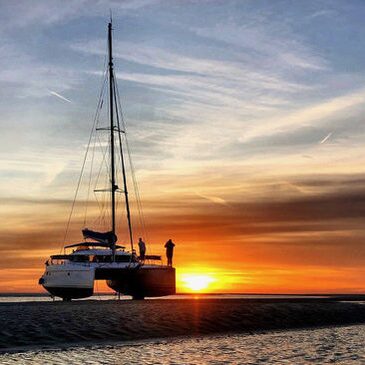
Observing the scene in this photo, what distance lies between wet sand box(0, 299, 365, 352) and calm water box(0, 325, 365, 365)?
2206 millimetres

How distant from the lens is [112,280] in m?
60.6

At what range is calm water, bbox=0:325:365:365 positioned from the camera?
25.8 m

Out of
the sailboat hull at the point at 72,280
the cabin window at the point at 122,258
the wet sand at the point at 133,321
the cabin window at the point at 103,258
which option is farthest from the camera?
the cabin window at the point at 122,258

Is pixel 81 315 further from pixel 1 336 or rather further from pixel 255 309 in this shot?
pixel 255 309

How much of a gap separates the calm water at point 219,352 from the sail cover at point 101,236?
28.0 metres

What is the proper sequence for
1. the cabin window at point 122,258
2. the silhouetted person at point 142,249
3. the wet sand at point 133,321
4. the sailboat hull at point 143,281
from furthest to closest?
the silhouetted person at point 142,249
the cabin window at point 122,258
the sailboat hull at point 143,281
the wet sand at point 133,321

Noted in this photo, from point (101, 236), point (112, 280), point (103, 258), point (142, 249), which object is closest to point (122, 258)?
point (103, 258)

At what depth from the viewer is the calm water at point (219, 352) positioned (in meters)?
25.8

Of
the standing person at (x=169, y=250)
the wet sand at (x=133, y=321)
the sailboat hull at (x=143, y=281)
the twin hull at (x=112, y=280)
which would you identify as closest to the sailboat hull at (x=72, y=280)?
the twin hull at (x=112, y=280)

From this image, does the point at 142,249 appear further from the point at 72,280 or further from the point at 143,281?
the point at 72,280

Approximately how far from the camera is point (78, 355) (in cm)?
2652

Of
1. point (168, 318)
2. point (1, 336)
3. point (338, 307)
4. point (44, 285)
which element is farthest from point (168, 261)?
point (1, 336)

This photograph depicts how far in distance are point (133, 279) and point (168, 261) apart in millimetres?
4315

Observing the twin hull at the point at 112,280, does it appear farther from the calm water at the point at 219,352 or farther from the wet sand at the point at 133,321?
the calm water at the point at 219,352
